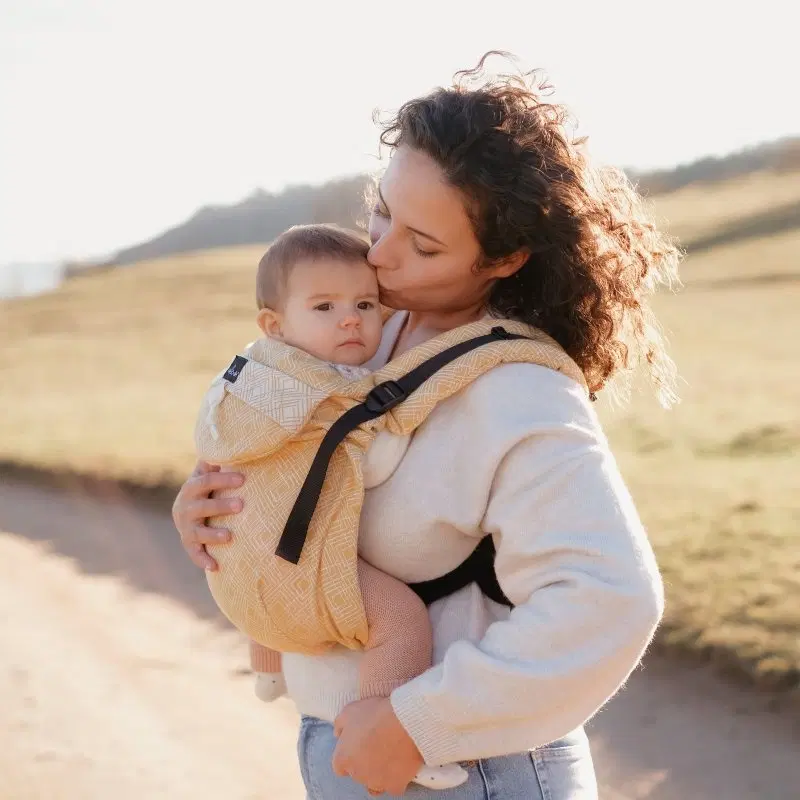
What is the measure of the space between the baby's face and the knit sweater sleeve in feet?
1.56

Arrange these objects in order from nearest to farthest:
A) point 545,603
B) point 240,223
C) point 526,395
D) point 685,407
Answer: point 545,603, point 526,395, point 685,407, point 240,223

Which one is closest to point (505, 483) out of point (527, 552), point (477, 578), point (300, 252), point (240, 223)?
point (527, 552)

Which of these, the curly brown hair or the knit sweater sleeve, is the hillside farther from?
the knit sweater sleeve

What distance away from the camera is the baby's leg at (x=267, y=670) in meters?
2.12

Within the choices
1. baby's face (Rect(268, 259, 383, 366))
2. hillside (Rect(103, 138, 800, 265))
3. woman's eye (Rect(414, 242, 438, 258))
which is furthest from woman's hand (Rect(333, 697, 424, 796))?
hillside (Rect(103, 138, 800, 265))

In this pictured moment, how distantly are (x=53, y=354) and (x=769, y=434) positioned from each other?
11101 mm

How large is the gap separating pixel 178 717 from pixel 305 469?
3.41m

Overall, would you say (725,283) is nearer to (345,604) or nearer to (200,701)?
(200,701)

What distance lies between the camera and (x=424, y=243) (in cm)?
179

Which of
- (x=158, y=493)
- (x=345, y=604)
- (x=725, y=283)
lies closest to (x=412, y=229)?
(x=345, y=604)

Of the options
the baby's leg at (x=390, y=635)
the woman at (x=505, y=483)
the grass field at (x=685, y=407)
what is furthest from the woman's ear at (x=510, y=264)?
the grass field at (x=685, y=407)

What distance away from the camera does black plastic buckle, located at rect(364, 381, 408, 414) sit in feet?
5.41

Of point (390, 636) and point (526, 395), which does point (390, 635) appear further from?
point (526, 395)

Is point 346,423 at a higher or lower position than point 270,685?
higher
